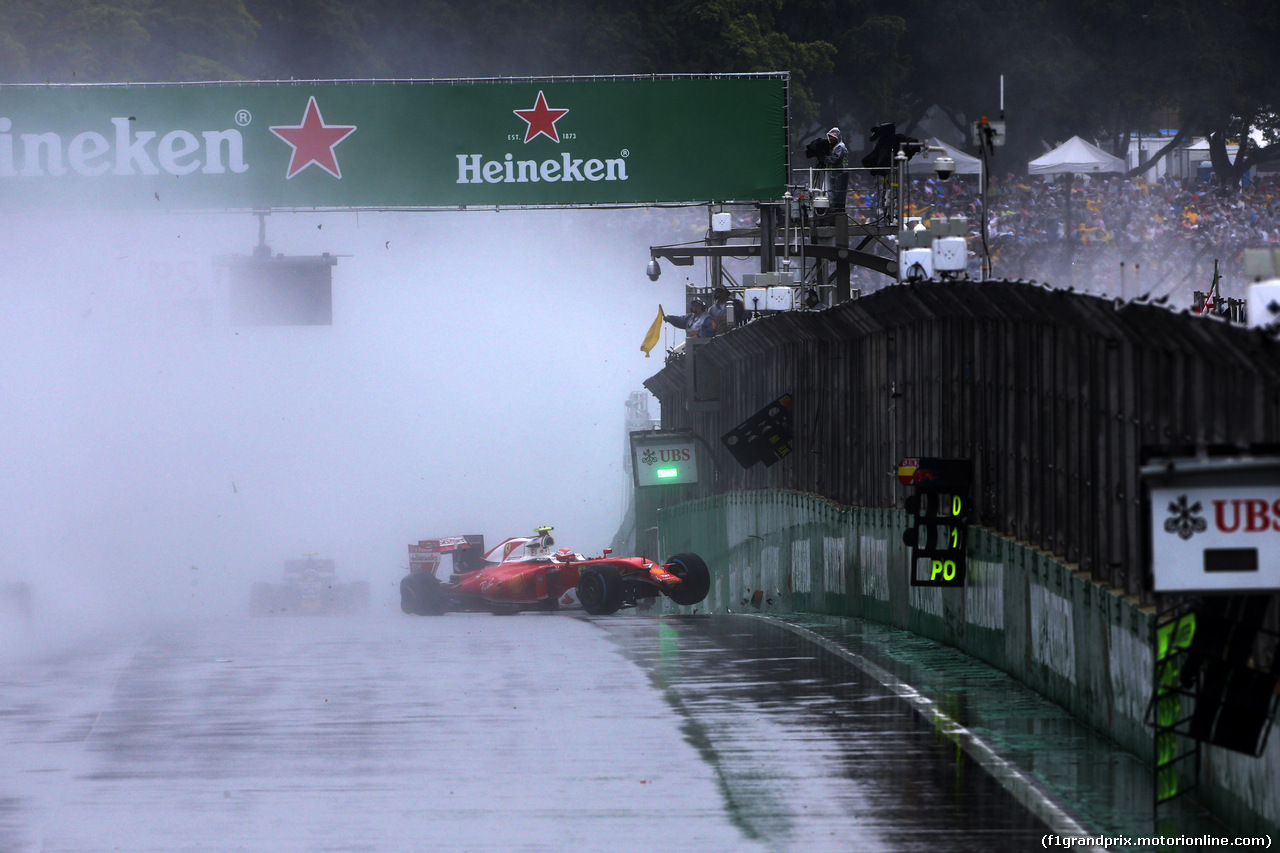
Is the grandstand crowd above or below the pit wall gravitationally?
above

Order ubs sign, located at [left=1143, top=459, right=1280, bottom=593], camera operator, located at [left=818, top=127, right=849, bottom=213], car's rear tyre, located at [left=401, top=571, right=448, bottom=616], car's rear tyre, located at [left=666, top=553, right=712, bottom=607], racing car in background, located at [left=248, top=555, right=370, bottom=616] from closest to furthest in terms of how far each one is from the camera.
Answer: ubs sign, located at [left=1143, top=459, right=1280, bottom=593] < car's rear tyre, located at [left=666, top=553, right=712, bottom=607] < camera operator, located at [left=818, top=127, right=849, bottom=213] < car's rear tyre, located at [left=401, top=571, right=448, bottom=616] < racing car in background, located at [left=248, top=555, right=370, bottom=616]

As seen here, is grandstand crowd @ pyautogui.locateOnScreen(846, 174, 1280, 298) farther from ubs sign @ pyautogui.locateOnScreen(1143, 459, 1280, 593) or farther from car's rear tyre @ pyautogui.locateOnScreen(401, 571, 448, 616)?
ubs sign @ pyautogui.locateOnScreen(1143, 459, 1280, 593)

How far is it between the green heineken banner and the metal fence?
11.5ft

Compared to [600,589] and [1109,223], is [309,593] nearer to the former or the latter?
[600,589]

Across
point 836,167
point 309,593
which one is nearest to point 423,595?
point 836,167

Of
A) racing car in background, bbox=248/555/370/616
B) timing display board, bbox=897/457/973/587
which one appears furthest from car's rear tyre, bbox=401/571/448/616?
timing display board, bbox=897/457/973/587

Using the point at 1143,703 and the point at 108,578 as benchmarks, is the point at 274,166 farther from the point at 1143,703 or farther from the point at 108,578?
the point at 108,578

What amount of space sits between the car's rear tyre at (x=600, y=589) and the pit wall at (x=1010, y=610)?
2.19 metres

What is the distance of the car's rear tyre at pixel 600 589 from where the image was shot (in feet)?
73.2

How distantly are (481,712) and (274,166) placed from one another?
15.2 meters

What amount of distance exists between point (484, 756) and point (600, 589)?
40.1 feet

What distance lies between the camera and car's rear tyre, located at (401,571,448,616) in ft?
86.5

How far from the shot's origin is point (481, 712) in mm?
11805

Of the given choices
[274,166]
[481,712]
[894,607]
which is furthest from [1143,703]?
[274,166]
